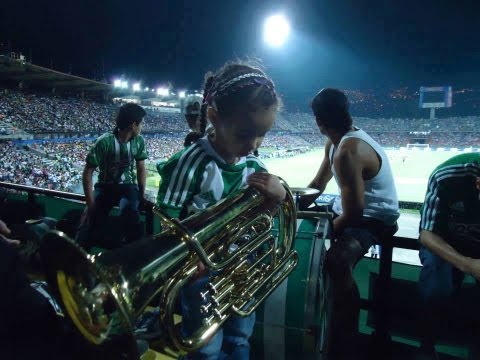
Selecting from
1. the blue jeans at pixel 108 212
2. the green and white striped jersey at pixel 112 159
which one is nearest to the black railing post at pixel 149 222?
the blue jeans at pixel 108 212

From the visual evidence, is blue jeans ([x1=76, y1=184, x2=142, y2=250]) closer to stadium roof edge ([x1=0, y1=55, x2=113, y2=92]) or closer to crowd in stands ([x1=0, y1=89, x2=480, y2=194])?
crowd in stands ([x1=0, y1=89, x2=480, y2=194])

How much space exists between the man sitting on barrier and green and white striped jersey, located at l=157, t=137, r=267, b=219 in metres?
1.05

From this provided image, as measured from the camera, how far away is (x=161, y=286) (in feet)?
3.38

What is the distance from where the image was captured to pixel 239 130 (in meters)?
1.68

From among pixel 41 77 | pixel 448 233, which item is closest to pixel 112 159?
pixel 448 233

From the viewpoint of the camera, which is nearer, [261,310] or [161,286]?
[161,286]

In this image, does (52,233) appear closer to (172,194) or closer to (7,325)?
(7,325)

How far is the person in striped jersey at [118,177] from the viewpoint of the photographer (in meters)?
3.82

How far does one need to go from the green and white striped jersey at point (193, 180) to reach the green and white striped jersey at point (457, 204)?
148cm

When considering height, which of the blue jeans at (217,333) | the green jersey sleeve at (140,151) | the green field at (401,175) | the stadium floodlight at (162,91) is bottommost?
the green field at (401,175)

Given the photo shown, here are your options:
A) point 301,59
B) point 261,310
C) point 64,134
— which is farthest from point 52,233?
point 301,59

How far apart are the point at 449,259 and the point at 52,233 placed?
7.27 feet

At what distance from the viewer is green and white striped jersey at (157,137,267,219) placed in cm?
158

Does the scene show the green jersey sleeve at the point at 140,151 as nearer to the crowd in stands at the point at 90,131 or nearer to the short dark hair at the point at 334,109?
the short dark hair at the point at 334,109
